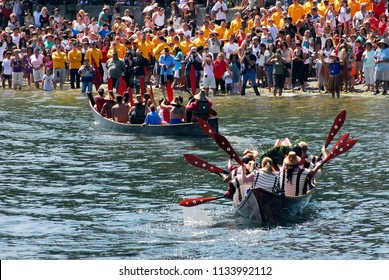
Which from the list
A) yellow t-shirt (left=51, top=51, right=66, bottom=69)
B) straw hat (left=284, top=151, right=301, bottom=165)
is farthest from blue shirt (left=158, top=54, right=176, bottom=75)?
straw hat (left=284, top=151, right=301, bottom=165)

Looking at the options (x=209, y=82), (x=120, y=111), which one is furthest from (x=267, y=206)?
(x=209, y=82)

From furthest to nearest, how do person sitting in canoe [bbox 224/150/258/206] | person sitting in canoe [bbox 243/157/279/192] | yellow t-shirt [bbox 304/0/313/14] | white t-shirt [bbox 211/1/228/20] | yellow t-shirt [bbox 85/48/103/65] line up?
white t-shirt [bbox 211/1/228/20] < yellow t-shirt [bbox 85/48/103/65] < yellow t-shirt [bbox 304/0/313/14] < person sitting in canoe [bbox 224/150/258/206] < person sitting in canoe [bbox 243/157/279/192]

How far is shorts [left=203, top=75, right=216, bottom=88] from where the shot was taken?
1858 inches

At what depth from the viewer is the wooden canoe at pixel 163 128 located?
37.6m

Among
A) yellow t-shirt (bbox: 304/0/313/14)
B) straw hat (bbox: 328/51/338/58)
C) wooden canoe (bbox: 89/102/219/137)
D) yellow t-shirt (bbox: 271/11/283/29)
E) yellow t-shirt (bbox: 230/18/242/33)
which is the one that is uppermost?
yellow t-shirt (bbox: 304/0/313/14)

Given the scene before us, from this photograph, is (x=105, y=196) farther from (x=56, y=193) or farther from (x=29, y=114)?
(x=29, y=114)

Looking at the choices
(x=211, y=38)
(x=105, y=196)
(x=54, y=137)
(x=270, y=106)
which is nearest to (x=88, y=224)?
(x=105, y=196)

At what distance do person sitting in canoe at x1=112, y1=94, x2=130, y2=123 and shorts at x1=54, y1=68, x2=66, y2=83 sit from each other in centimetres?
1180

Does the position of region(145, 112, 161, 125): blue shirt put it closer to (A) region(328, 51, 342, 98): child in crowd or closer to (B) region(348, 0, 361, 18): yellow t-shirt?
(A) region(328, 51, 342, 98): child in crowd

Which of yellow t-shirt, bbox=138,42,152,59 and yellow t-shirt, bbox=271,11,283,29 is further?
yellow t-shirt, bbox=138,42,152,59

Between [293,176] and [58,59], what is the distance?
86.6 feet

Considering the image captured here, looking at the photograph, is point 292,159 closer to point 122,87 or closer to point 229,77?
point 122,87

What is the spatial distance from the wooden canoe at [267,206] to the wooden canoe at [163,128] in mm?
10753

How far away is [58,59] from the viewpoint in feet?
168
